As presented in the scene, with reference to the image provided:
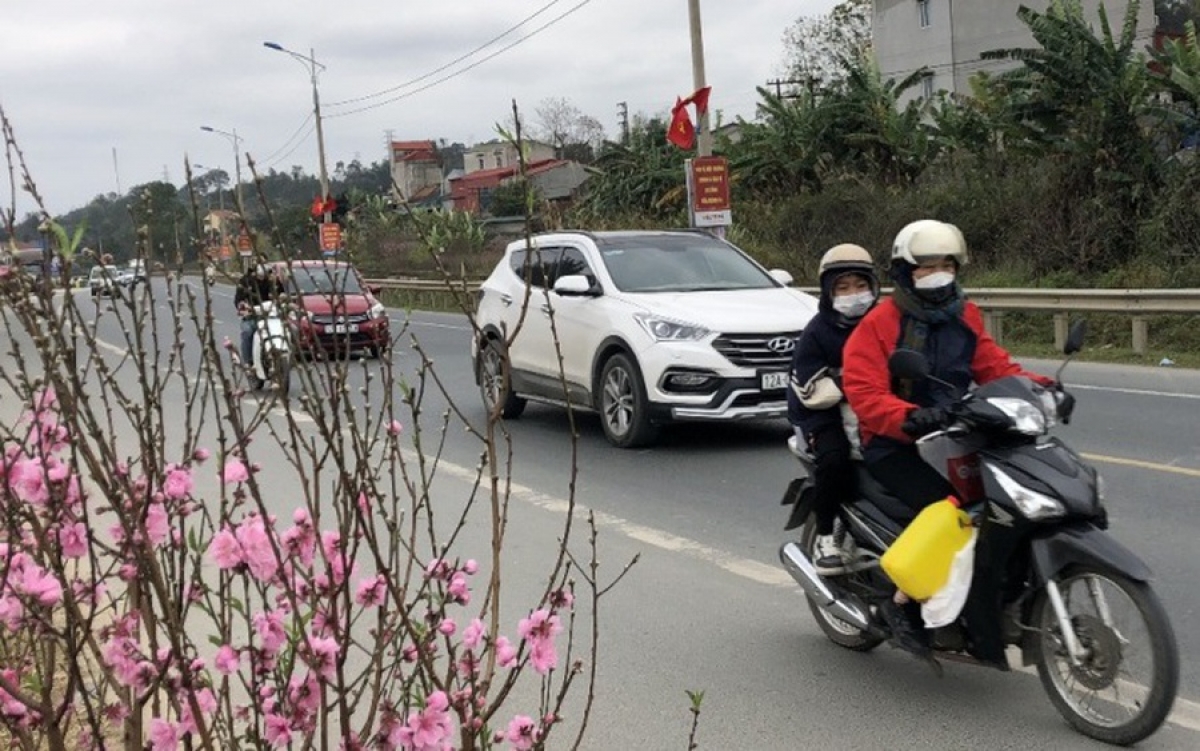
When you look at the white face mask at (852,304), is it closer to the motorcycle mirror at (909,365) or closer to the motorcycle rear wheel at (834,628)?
the motorcycle rear wheel at (834,628)

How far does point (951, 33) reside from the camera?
5250 cm

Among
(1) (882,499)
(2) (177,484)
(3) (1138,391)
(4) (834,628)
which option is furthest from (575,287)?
(2) (177,484)

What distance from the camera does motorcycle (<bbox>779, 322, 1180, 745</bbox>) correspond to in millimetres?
4363

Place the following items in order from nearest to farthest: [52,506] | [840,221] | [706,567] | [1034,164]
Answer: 1. [52,506]
2. [706,567]
3. [1034,164]
4. [840,221]

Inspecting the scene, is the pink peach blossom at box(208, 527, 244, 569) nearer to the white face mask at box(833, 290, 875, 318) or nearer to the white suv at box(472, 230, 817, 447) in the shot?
the white face mask at box(833, 290, 875, 318)

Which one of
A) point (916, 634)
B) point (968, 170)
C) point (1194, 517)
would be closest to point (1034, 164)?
point (968, 170)

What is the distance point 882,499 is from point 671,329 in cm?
568

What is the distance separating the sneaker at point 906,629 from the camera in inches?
192

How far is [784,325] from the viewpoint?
10695mm

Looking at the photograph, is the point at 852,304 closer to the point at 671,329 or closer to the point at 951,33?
the point at 671,329

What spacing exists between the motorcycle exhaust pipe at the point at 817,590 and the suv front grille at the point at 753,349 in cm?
485

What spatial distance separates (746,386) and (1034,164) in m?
15.4

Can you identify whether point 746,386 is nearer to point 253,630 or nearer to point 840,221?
point 253,630

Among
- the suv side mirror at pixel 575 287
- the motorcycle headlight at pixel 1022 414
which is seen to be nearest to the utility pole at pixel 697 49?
the suv side mirror at pixel 575 287
